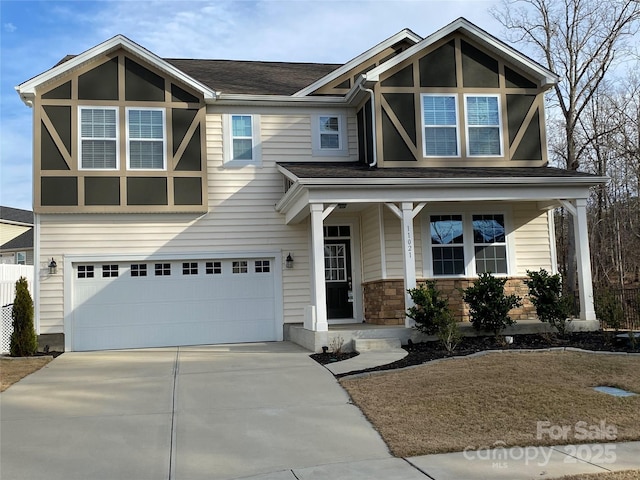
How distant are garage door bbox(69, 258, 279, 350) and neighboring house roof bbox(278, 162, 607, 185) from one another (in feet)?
10.00

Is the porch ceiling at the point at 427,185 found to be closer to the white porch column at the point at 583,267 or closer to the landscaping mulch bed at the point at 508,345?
the white porch column at the point at 583,267

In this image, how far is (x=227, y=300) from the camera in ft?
48.7

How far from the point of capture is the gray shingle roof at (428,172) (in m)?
12.5

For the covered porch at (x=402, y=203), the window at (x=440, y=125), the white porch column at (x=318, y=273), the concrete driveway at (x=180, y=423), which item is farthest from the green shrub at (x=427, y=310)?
the window at (x=440, y=125)

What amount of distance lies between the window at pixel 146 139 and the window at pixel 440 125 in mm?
6153

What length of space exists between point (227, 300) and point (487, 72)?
8.24 m

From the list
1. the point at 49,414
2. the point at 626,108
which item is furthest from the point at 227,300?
the point at 626,108

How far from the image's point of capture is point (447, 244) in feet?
47.6

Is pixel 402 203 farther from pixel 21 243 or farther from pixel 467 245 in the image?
pixel 21 243

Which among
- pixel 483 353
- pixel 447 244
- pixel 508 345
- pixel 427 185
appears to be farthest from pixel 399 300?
pixel 483 353

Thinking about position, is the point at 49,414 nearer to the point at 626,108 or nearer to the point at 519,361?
the point at 519,361

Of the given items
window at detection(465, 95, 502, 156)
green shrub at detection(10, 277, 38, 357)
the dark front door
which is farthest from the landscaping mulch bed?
green shrub at detection(10, 277, 38, 357)

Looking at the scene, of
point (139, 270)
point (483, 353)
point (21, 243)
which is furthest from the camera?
point (21, 243)

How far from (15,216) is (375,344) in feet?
105
